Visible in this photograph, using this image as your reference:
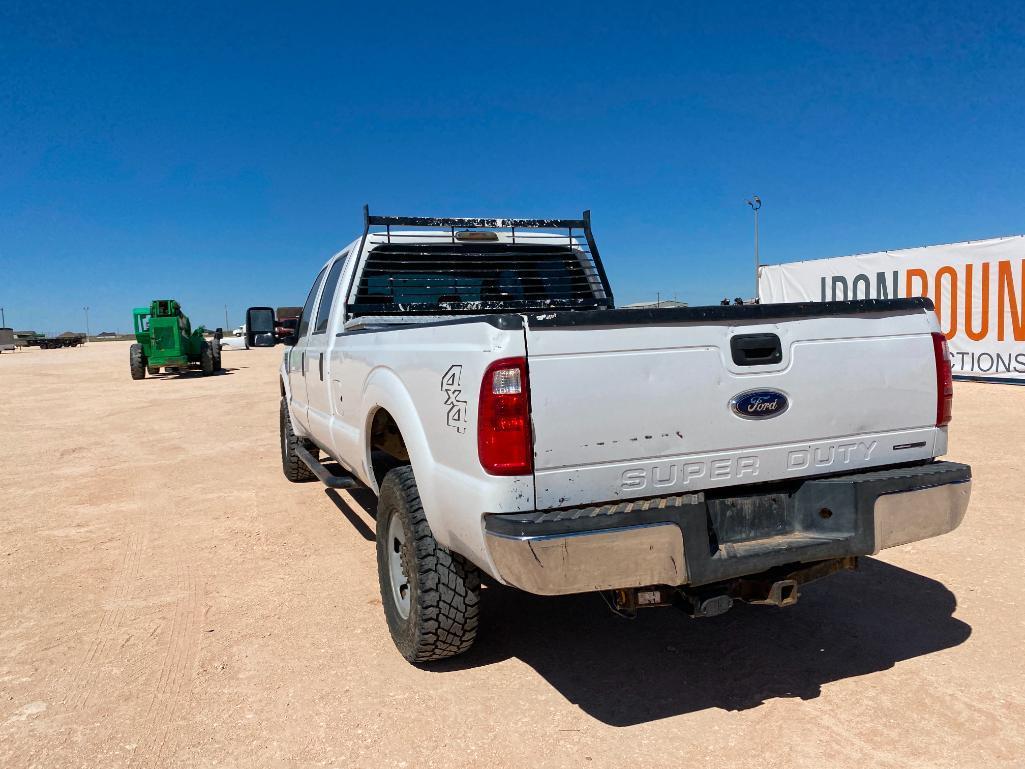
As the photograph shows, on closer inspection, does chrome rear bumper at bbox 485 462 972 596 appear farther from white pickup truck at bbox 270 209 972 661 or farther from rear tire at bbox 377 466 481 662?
rear tire at bbox 377 466 481 662

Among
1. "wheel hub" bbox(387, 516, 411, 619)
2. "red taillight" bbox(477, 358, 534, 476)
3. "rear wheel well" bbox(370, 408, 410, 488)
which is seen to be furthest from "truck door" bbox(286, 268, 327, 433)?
"red taillight" bbox(477, 358, 534, 476)

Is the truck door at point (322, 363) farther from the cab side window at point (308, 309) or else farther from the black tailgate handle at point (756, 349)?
the black tailgate handle at point (756, 349)

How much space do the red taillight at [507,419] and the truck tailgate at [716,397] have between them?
0.13ft

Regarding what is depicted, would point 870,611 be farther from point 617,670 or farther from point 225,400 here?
point 225,400

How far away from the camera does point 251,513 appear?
6059 mm

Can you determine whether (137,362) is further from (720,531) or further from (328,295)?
(720,531)

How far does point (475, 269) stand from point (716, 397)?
2808 millimetres

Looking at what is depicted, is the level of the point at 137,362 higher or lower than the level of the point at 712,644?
higher

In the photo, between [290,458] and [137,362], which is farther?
[137,362]

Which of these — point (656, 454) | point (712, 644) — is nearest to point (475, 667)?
point (712, 644)

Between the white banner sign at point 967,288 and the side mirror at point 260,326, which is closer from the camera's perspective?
the side mirror at point 260,326

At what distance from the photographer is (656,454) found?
2570 millimetres

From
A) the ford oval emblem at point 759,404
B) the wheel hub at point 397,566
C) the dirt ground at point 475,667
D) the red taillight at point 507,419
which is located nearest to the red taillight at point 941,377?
the ford oval emblem at point 759,404

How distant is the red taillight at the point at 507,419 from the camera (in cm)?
241
